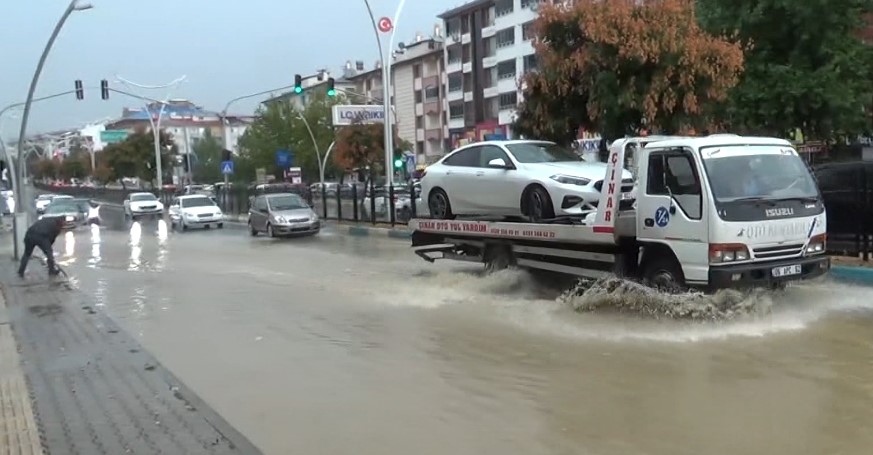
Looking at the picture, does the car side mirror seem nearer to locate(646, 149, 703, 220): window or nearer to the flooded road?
the flooded road

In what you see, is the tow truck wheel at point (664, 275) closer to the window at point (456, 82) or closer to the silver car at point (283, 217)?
the silver car at point (283, 217)

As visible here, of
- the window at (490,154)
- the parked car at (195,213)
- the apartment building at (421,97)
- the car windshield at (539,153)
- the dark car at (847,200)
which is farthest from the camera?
the apartment building at (421,97)

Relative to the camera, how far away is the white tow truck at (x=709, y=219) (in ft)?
32.1

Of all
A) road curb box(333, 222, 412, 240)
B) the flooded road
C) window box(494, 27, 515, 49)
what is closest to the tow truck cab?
the flooded road

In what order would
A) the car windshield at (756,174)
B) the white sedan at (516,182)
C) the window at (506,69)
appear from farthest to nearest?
1. the window at (506,69)
2. the white sedan at (516,182)
3. the car windshield at (756,174)

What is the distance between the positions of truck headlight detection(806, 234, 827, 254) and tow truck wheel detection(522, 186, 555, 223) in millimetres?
3488

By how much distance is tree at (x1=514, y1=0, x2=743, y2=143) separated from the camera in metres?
16.3

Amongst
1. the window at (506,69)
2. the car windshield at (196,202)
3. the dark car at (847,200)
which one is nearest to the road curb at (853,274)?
the dark car at (847,200)

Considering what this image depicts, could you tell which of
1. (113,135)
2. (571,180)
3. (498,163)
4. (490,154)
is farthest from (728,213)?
(113,135)

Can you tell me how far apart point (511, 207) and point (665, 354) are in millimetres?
5125

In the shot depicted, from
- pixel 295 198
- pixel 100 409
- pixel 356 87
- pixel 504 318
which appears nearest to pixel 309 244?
pixel 295 198

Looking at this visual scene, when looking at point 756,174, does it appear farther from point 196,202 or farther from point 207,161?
point 207,161

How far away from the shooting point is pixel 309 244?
84.3 feet

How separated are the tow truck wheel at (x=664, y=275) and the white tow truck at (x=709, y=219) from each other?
0.01m
